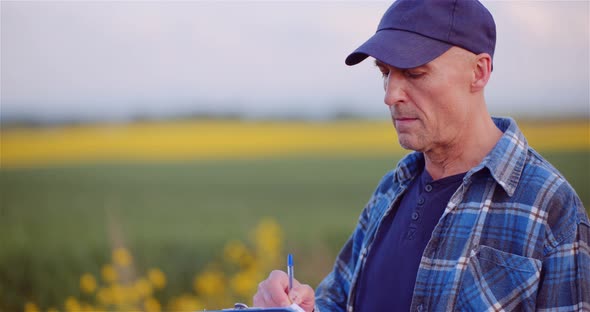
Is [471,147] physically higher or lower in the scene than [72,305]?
higher

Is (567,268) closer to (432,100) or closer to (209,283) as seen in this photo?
(432,100)

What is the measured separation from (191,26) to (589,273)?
295 cm

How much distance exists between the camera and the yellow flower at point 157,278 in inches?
161

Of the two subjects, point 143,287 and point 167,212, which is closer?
point 143,287

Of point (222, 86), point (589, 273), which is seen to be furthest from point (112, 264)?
point (589, 273)

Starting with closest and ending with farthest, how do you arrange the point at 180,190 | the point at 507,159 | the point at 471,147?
the point at 507,159 → the point at 471,147 → the point at 180,190

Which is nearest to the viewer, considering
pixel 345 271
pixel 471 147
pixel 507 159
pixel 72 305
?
pixel 507 159

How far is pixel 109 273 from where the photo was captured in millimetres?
4020

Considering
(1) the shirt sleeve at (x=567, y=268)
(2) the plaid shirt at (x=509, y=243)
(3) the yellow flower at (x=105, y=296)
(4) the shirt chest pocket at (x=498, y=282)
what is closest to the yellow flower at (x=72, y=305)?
(3) the yellow flower at (x=105, y=296)

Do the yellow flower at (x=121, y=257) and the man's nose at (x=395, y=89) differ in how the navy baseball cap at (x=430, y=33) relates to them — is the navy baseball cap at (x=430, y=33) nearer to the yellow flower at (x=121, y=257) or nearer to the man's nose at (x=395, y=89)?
the man's nose at (x=395, y=89)

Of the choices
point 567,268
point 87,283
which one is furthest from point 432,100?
point 87,283

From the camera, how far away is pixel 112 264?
4.06 m

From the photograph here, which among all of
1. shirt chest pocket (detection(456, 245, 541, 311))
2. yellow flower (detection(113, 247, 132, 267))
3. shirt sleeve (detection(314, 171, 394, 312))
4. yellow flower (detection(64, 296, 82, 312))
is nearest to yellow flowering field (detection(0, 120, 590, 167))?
yellow flower (detection(113, 247, 132, 267))

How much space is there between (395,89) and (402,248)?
17.3 inches
